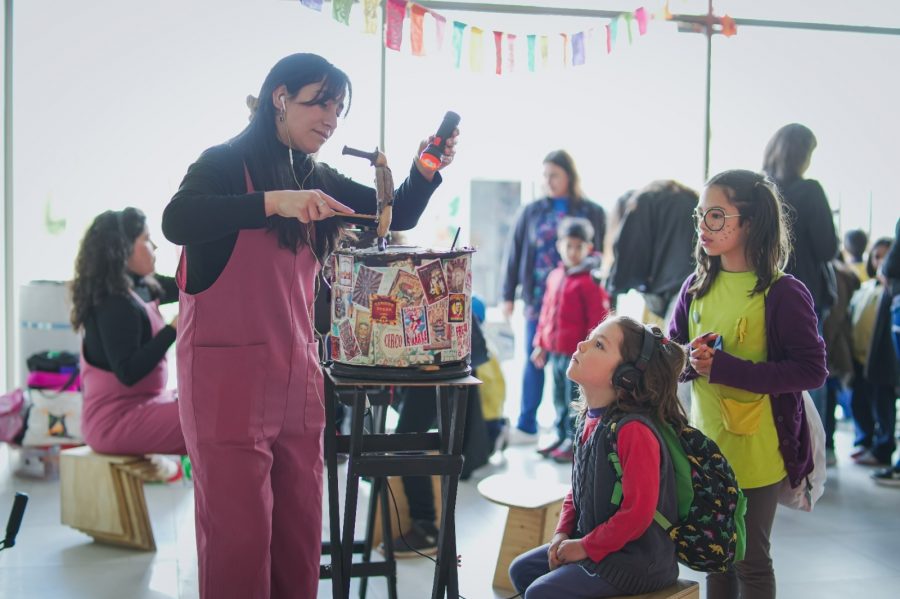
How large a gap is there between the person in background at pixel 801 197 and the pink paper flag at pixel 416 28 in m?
1.90

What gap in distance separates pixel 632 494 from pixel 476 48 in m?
3.45

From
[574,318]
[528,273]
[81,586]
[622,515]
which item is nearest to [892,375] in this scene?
[574,318]

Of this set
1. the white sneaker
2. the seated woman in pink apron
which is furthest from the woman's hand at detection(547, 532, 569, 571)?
the white sneaker

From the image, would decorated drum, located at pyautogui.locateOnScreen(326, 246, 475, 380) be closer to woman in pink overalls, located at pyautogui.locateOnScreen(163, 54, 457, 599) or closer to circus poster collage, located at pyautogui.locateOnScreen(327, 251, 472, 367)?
circus poster collage, located at pyautogui.locateOnScreen(327, 251, 472, 367)

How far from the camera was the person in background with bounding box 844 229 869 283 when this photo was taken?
17.1 feet

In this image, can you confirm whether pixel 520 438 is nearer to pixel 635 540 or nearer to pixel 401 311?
pixel 635 540

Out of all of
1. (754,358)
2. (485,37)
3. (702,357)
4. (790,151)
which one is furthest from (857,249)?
(702,357)

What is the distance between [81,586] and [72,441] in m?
1.41

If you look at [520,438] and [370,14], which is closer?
[370,14]

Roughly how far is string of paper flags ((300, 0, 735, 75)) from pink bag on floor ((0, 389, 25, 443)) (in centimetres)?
224

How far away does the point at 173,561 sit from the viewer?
3.09 meters

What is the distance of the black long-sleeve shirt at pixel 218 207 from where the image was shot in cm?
169

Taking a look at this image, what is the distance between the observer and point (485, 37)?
4836 millimetres

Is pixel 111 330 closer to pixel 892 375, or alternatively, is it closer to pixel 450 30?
pixel 450 30
